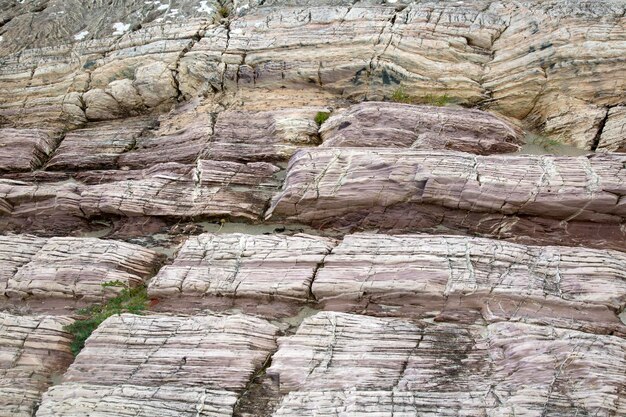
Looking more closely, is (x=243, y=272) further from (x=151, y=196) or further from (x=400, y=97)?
(x=400, y=97)

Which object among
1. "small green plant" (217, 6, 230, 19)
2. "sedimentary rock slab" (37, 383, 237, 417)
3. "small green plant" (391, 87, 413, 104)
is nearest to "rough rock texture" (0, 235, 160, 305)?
"sedimentary rock slab" (37, 383, 237, 417)

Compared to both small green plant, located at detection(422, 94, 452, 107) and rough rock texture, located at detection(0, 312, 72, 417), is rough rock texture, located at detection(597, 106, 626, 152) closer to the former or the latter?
small green plant, located at detection(422, 94, 452, 107)

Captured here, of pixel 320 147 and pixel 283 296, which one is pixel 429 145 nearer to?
pixel 320 147

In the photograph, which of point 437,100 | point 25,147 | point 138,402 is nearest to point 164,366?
point 138,402

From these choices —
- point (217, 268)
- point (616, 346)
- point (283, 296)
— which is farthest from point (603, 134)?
point (217, 268)

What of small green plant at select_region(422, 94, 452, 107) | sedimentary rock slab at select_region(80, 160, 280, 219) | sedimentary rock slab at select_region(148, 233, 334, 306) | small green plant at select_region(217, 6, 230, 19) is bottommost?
sedimentary rock slab at select_region(148, 233, 334, 306)

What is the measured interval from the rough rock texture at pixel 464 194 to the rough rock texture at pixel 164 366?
2977 mm

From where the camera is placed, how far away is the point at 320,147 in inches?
526

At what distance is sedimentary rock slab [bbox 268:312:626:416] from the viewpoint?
8953mm

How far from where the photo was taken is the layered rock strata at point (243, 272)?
36.9 feet

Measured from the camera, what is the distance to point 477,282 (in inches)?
416

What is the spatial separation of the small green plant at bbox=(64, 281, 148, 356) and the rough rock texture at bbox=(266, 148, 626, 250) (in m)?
3.00

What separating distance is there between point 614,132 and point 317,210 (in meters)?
6.30

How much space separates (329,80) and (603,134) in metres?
6.12
